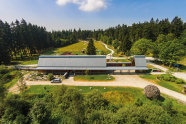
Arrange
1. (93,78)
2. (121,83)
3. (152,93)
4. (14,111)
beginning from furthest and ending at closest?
(93,78), (121,83), (152,93), (14,111)

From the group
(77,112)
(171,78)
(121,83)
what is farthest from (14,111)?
(171,78)

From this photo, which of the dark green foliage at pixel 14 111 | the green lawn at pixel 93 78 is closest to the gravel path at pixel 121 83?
the green lawn at pixel 93 78

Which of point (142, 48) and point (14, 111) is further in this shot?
point (142, 48)

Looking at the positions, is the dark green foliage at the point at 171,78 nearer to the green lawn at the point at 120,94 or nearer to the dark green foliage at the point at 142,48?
the green lawn at the point at 120,94

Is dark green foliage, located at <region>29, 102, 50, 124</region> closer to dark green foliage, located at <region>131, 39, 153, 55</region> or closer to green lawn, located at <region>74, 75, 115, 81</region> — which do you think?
green lawn, located at <region>74, 75, 115, 81</region>

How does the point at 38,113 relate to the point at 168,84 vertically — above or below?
above

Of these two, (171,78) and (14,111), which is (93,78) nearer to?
→ (14,111)

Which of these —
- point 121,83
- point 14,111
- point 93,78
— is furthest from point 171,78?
point 14,111

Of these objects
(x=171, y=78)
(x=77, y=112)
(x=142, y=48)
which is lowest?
(x=171, y=78)

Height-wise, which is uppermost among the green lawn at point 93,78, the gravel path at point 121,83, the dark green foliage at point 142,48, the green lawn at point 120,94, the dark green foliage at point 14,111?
the dark green foliage at point 142,48

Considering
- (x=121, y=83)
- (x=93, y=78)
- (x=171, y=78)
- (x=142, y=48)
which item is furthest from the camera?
(x=142, y=48)

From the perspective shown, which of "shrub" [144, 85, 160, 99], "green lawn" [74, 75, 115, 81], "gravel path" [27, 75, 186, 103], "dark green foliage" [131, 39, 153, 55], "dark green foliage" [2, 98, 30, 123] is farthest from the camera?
"dark green foliage" [131, 39, 153, 55]

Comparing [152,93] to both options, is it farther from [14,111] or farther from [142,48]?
[142,48]

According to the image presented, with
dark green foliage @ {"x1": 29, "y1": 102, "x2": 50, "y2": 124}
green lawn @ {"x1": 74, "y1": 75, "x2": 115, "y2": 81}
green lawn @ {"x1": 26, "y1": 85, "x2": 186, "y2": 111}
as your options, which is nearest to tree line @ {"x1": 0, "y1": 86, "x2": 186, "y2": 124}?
dark green foliage @ {"x1": 29, "y1": 102, "x2": 50, "y2": 124}
